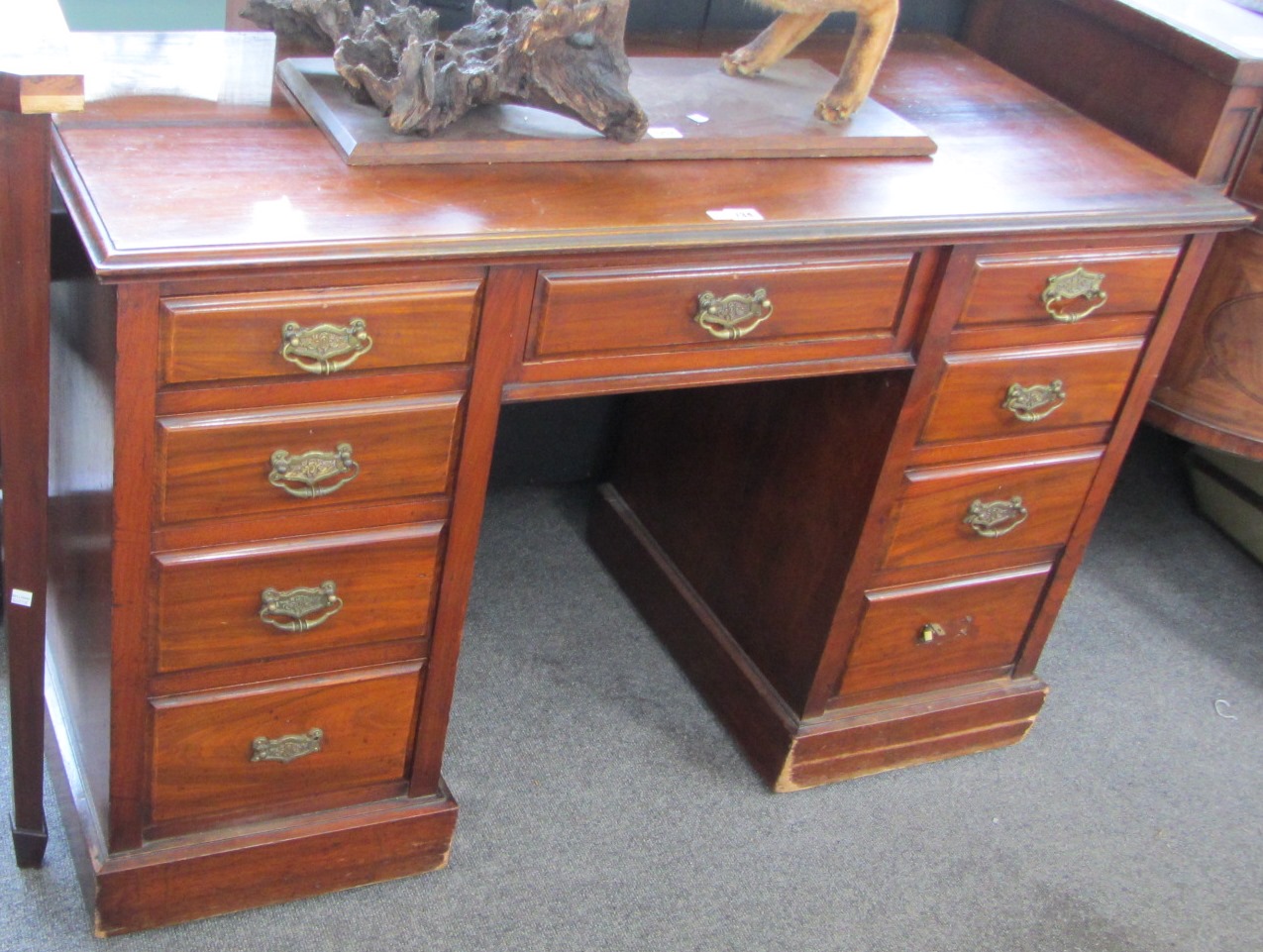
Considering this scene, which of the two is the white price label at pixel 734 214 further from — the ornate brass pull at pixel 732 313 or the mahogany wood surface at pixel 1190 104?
the mahogany wood surface at pixel 1190 104

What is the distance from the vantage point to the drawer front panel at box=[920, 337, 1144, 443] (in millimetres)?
1819

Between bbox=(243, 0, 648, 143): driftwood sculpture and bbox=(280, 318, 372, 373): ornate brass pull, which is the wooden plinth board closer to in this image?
bbox=(243, 0, 648, 143): driftwood sculpture

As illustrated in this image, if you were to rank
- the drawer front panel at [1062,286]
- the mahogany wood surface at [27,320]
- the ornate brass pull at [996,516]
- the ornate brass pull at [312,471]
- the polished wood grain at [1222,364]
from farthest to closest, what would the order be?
the polished wood grain at [1222,364], the ornate brass pull at [996,516], the drawer front panel at [1062,286], the ornate brass pull at [312,471], the mahogany wood surface at [27,320]

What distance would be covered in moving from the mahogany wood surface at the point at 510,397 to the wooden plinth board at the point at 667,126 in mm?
26

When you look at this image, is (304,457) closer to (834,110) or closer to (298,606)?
(298,606)

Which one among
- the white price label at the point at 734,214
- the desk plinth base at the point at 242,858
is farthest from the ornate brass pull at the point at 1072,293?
the desk plinth base at the point at 242,858

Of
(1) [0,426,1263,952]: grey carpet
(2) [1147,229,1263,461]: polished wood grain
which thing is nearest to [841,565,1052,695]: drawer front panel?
(1) [0,426,1263,952]: grey carpet

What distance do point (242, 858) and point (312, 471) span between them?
1.78 feet

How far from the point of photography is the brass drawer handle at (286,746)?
5.32 feet

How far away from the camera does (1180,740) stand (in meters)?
2.36

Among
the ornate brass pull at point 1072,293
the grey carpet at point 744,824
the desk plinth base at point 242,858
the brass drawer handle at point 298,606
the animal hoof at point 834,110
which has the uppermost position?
the animal hoof at point 834,110

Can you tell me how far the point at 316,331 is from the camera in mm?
1357

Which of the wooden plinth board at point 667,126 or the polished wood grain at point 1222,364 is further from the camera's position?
the polished wood grain at point 1222,364

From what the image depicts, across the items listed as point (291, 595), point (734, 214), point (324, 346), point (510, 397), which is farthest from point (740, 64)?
point (291, 595)
